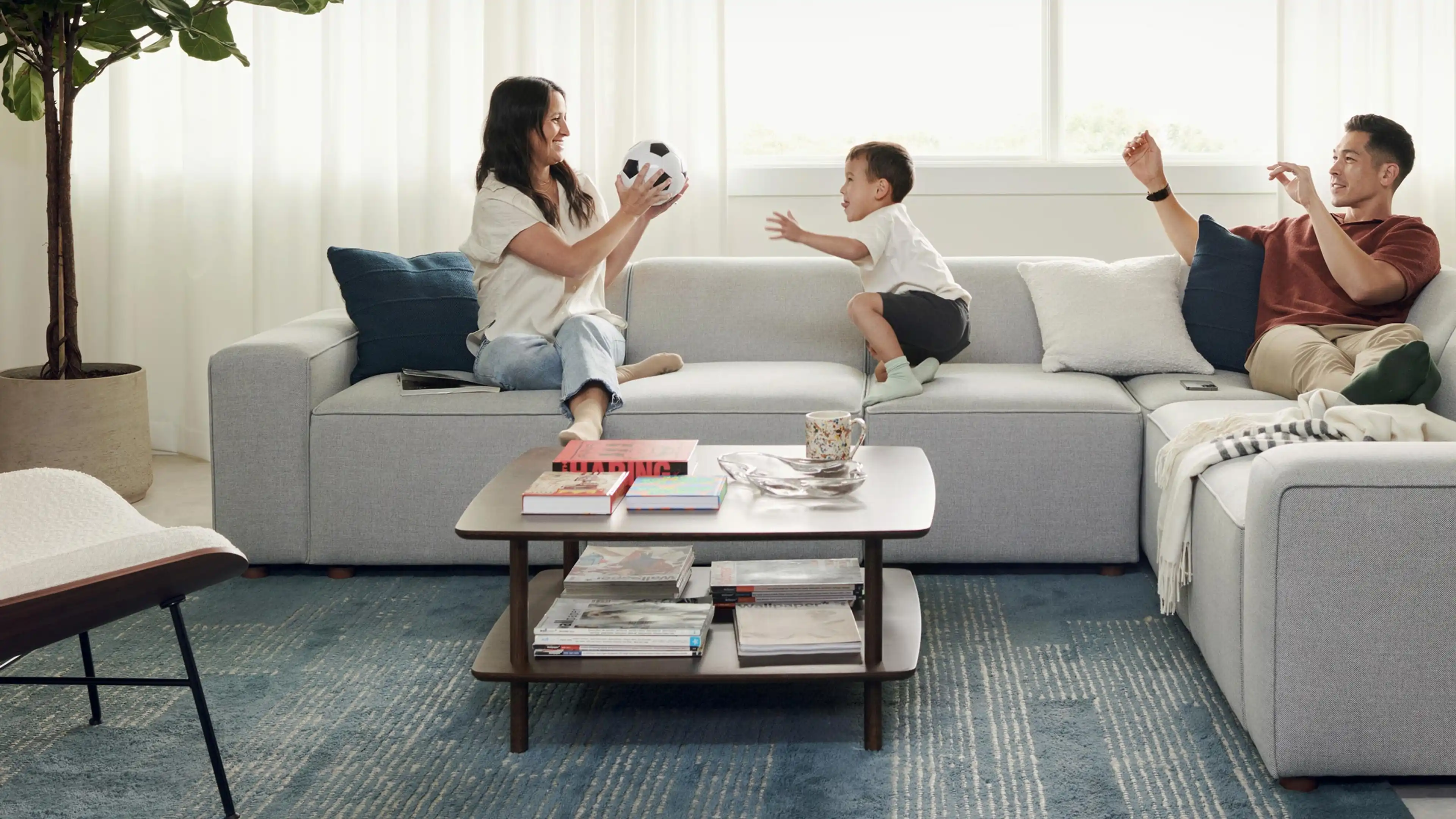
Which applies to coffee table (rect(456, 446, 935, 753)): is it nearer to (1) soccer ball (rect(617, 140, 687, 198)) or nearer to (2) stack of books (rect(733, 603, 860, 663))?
(2) stack of books (rect(733, 603, 860, 663))

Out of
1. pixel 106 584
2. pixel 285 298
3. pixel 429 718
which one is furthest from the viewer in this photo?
pixel 285 298

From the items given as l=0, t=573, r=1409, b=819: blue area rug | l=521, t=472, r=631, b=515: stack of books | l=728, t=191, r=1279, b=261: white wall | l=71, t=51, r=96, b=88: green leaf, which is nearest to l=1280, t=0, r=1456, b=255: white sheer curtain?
l=728, t=191, r=1279, b=261: white wall

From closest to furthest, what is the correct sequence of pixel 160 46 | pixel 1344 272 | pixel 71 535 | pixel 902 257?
1. pixel 71 535
2. pixel 1344 272
3. pixel 902 257
4. pixel 160 46

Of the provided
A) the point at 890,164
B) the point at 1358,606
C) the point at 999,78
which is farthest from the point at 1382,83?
the point at 1358,606

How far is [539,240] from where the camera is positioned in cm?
323

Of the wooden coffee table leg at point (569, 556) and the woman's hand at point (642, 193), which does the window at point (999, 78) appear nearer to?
the woman's hand at point (642, 193)

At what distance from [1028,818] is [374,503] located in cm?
170

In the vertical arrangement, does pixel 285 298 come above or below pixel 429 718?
above

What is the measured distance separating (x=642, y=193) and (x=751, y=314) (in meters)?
0.53

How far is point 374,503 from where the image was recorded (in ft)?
9.75

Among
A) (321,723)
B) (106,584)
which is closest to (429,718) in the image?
(321,723)

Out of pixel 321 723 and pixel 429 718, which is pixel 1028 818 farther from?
pixel 321 723

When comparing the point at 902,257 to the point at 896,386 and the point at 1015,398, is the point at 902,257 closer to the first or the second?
the point at 896,386

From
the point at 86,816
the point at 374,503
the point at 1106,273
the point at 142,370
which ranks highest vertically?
the point at 1106,273
